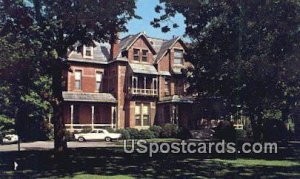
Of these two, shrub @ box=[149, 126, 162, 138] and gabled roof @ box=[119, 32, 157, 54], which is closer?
shrub @ box=[149, 126, 162, 138]

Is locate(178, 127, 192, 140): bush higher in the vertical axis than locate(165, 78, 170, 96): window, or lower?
lower

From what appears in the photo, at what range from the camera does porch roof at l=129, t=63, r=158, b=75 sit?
49.3 meters

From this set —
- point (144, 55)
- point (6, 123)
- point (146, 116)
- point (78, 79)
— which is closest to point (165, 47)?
point (144, 55)

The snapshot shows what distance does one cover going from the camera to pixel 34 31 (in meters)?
19.2

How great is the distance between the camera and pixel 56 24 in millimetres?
19391

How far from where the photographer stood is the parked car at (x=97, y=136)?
40.8 m

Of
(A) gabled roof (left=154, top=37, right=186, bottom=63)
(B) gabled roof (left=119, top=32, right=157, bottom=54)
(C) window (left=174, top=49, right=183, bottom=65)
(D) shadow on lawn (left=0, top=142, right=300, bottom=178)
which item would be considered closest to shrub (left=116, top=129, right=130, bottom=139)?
(B) gabled roof (left=119, top=32, right=157, bottom=54)

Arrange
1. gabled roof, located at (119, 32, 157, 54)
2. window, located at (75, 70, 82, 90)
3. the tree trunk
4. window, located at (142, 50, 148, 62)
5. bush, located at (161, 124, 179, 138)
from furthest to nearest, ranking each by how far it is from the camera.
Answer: window, located at (142, 50, 148, 62) < gabled roof, located at (119, 32, 157, 54) < window, located at (75, 70, 82, 90) < bush, located at (161, 124, 179, 138) < the tree trunk

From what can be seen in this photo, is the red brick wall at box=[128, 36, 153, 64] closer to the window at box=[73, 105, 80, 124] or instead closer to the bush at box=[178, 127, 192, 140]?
the window at box=[73, 105, 80, 124]

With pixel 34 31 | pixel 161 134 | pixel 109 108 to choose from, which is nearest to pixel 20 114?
pixel 34 31

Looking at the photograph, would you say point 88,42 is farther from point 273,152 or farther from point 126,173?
point 273,152

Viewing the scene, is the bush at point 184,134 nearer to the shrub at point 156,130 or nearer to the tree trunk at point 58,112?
the shrub at point 156,130

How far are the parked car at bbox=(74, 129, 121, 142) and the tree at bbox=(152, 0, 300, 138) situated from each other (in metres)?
A: 14.8

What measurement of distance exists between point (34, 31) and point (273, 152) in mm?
16772
